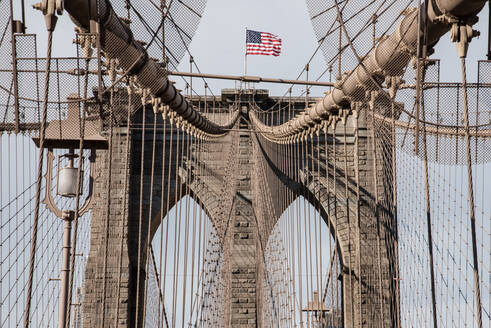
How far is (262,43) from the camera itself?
17.6 meters

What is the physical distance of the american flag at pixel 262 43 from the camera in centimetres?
1752

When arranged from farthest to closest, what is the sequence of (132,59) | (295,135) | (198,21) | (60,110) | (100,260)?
(100,260) < (295,135) < (198,21) < (132,59) < (60,110)

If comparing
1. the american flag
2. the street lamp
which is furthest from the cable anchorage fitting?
the american flag

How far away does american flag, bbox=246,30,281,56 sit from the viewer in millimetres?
17516

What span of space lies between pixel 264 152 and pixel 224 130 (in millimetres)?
2704

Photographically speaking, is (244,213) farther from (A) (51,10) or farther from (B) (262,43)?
(A) (51,10)

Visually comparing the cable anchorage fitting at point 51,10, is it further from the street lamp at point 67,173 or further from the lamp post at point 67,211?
the lamp post at point 67,211

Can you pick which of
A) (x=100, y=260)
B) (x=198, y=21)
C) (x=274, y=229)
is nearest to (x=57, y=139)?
(x=198, y=21)

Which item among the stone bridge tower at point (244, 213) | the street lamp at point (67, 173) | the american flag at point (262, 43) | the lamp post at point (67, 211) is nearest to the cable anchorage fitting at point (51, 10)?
the street lamp at point (67, 173)

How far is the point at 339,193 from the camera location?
60.0ft

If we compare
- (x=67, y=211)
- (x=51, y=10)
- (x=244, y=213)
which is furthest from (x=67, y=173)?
(x=244, y=213)

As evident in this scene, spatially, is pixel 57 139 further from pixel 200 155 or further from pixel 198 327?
pixel 200 155

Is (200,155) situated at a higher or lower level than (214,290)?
higher

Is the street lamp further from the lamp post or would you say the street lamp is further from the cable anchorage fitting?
the cable anchorage fitting
